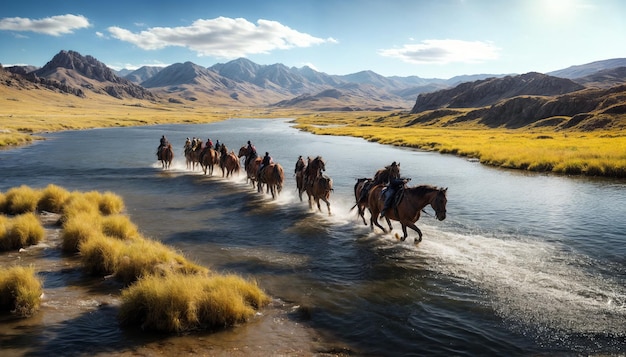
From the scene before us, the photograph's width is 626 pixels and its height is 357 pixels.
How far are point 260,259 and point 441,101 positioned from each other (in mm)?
Answer: 160338

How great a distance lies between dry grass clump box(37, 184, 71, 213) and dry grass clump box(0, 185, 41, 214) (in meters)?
0.23

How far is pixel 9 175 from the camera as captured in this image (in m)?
27.6

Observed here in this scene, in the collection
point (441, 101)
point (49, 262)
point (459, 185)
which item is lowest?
point (49, 262)

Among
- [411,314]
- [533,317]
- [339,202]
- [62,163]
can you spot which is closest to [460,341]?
[411,314]

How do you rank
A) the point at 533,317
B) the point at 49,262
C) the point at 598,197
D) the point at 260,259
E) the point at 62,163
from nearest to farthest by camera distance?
the point at 533,317, the point at 49,262, the point at 260,259, the point at 598,197, the point at 62,163

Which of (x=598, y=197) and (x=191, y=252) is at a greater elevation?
(x=598, y=197)

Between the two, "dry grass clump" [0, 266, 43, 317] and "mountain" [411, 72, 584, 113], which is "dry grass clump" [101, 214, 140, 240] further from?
"mountain" [411, 72, 584, 113]

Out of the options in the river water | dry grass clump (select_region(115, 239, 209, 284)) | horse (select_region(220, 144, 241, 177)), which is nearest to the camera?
the river water

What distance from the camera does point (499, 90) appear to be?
484 ft

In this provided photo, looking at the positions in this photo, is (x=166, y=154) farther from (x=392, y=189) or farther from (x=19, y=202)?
(x=392, y=189)

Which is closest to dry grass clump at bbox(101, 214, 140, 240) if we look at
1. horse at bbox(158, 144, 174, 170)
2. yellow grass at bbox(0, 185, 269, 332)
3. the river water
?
yellow grass at bbox(0, 185, 269, 332)

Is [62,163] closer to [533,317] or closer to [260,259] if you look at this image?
[260,259]

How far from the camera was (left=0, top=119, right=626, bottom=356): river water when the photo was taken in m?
7.20

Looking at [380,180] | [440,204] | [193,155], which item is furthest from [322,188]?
[193,155]
